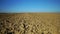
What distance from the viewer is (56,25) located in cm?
166

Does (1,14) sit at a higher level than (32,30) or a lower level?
higher

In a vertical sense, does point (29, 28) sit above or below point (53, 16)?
below

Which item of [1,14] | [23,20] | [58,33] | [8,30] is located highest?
[1,14]

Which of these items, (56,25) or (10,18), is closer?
(10,18)

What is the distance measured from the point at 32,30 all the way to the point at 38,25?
17cm

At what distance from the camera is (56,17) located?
1.82 m

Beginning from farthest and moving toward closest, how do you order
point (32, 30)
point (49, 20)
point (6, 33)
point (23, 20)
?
point (49, 20) < point (23, 20) < point (32, 30) < point (6, 33)

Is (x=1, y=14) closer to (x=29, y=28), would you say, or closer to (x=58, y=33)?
(x=29, y=28)

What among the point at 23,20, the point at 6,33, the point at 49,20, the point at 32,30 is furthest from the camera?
the point at 49,20

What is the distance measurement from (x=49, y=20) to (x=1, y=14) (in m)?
0.81

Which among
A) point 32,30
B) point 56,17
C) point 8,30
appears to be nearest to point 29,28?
point 32,30

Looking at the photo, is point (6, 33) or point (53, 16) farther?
point (53, 16)

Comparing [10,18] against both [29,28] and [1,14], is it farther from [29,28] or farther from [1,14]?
[29,28]

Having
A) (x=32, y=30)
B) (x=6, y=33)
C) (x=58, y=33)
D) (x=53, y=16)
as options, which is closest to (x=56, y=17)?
(x=53, y=16)
